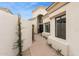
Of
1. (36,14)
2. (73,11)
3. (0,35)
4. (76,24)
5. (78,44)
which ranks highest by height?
(36,14)

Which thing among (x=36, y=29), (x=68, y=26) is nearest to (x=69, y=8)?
(x=68, y=26)

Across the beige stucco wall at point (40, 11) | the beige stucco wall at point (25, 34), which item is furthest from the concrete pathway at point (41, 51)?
the beige stucco wall at point (40, 11)

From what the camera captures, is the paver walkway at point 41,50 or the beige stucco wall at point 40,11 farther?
the beige stucco wall at point 40,11

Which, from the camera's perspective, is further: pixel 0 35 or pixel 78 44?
pixel 78 44

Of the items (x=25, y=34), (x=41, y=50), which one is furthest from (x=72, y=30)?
(x=25, y=34)

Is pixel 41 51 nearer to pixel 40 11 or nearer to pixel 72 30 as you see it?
pixel 72 30

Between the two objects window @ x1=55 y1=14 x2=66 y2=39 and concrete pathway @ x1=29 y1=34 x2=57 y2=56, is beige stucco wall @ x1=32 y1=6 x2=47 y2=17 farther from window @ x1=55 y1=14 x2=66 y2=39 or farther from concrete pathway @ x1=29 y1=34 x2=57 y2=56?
window @ x1=55 y1=14 x2=66 y2=39

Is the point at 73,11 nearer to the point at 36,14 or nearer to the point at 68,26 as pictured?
the point at 68,26

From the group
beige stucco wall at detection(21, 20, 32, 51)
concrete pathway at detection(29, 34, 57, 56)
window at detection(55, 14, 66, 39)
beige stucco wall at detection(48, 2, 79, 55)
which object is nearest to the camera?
beige stucco wall at detection(48, 2, 79, 55)

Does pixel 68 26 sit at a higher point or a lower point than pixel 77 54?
higher

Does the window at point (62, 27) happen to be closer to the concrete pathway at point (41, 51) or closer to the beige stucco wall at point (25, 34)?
the concrete pathway at point (41, 51)

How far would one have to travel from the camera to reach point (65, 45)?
6066 millimetres

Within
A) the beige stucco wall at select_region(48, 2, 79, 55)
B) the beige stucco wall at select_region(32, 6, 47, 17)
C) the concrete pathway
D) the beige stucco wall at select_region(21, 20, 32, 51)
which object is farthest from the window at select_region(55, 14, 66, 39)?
the beige stucco wall at select_region(32, 6, 47, 17)

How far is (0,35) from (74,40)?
3.04 meters
